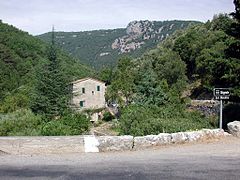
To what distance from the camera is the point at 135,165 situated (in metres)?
8.34

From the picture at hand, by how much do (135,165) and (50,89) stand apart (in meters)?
39.3

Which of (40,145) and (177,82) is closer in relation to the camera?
(40,145)

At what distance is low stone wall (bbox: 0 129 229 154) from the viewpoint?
9.91 metres

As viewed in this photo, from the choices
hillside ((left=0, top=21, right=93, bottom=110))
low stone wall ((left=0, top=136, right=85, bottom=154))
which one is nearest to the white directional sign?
low stone wall ((left=0, top=136, right=85, bottom=154))

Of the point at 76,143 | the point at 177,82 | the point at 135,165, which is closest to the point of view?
the point at 135,165

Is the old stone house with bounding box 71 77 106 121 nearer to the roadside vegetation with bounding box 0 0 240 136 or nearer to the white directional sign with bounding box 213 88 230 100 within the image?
the roadside vegetation with bounding box 0 0 240 136

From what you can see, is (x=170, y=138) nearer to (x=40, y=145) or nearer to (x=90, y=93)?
(x=40, y=145)

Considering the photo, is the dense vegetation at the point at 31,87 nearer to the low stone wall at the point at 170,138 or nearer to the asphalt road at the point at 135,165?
the low stone wall at the point at 170,138

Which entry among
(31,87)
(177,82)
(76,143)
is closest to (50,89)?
(31,87)

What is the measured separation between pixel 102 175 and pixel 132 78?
63.1 meters

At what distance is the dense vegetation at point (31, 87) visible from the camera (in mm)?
27688

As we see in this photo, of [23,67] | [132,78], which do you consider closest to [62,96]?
[132,78]

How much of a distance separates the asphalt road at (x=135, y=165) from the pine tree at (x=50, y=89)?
32945 mm

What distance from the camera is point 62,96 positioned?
46.2 meters
